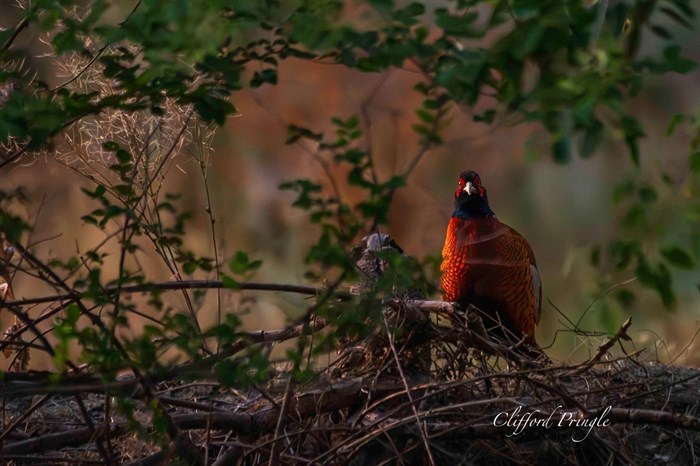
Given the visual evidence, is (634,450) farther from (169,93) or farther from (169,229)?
(169,93)

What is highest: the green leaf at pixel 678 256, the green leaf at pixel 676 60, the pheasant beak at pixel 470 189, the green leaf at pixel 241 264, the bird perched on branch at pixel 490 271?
the green leaf at pixel 676 60

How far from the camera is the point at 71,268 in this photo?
2.54 m

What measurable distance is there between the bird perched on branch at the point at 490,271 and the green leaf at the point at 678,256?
2.88 metres

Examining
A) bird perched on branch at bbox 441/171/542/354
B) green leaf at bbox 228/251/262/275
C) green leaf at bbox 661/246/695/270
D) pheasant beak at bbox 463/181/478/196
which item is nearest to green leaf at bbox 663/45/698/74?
green leaf at bbox 661/246/695/270

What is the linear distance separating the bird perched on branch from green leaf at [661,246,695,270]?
288cm

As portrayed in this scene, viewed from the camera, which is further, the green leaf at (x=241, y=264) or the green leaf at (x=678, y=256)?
the green leaf at (x=241, y=264)

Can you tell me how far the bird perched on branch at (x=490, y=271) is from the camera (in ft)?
14.9

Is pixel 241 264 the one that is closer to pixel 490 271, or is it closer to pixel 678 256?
pixel 678 256

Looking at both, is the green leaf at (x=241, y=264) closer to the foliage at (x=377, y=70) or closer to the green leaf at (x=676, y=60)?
the foliage at (x=377, y=70)

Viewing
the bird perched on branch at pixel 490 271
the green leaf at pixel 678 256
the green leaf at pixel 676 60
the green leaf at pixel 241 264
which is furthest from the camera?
the bird perched on branch at pixel 490 271

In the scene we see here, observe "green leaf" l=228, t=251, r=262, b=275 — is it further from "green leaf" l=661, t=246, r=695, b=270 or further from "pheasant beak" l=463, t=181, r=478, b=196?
"pheasant beak" l=463, t=181, r=478, b=196

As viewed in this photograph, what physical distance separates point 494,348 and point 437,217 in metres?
1.04

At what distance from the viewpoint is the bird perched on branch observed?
4.55 m

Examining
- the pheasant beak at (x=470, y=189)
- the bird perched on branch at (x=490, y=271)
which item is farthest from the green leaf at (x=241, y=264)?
the pheasant beak at (x=470, y=189)
